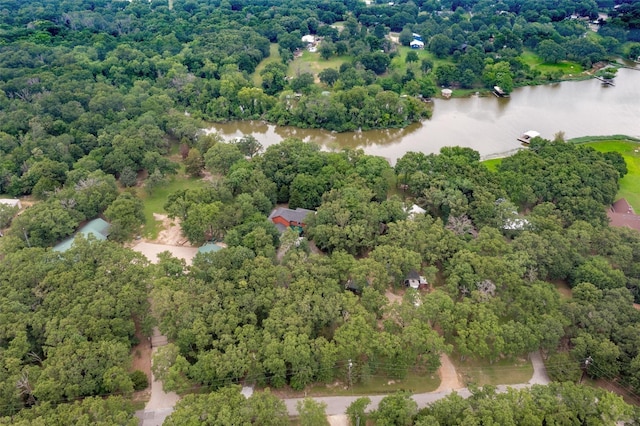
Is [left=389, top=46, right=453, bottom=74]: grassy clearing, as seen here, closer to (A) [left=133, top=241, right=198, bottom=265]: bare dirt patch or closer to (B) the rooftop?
(B) the rooftop

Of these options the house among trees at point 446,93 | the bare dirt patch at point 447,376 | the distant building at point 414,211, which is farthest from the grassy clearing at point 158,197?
the house among trees at point 446,93

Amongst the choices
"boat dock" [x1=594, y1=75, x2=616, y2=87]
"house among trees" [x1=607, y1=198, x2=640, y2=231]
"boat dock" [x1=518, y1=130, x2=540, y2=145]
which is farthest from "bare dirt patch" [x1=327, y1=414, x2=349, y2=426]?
"boat dock" [x1=594, y1=75, x2=616, y2=87]

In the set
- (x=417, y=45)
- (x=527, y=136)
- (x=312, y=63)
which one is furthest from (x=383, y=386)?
(x=417, y=45)

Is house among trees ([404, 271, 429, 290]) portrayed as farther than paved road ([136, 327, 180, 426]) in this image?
Yes

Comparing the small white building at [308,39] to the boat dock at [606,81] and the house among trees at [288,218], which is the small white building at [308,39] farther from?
the house among trees at [288,218]

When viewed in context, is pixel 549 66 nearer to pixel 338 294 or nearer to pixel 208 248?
pixel 338 294

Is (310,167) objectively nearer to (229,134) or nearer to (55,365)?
(229,134)

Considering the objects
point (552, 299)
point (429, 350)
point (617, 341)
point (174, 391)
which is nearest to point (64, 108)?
point (174, 391)
